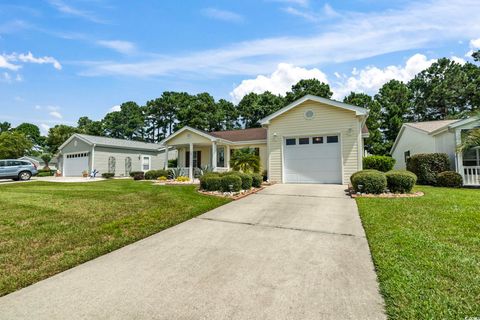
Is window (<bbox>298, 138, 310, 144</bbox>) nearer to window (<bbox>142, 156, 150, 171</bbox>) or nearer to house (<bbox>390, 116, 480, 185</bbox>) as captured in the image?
house (<bbox>390, 116, 480, 185</bbox>)

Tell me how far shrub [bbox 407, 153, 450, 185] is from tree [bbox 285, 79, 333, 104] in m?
22.1

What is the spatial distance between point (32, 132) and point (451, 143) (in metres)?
87.6

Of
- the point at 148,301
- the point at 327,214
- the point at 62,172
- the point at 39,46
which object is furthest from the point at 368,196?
the point at 62,172

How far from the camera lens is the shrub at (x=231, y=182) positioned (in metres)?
9.89

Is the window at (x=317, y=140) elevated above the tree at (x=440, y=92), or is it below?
below

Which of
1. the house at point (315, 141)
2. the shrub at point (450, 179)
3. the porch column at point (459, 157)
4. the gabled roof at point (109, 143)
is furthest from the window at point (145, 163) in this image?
the porch column at point (459, 157)

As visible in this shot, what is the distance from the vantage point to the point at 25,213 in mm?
6539

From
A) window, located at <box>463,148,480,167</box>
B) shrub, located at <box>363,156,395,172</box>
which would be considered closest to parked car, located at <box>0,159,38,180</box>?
shrub, located at <box>363,156,395,172</box>

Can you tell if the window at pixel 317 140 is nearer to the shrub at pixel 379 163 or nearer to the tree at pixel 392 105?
the shrub at pixel 379 163

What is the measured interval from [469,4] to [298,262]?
34.3 ft

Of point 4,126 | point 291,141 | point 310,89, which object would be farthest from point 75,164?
point 4,126

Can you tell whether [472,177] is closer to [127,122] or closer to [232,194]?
[232,194]

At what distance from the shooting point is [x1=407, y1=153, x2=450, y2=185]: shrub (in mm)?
12734

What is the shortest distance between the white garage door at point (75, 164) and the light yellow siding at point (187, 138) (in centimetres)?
1154
